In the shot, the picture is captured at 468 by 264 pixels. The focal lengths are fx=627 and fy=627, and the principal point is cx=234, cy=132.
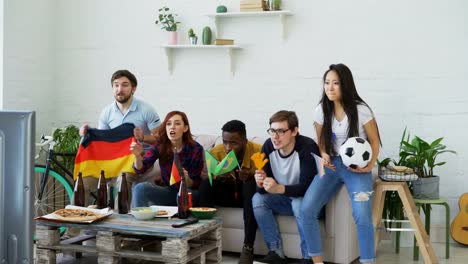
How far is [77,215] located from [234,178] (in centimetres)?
108

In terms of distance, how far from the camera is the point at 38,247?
12.4ft

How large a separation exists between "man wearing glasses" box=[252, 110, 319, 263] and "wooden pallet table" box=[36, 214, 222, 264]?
341 mm

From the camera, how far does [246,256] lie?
4.02 m

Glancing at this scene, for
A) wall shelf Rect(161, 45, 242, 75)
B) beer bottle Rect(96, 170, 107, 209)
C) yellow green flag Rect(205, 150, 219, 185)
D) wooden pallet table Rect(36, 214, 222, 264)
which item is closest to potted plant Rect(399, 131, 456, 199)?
yellow green flag Rect(205, 150, 219, 185)

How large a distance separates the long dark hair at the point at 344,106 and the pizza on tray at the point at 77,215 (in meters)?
1.45

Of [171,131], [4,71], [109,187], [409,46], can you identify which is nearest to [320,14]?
[409,46]

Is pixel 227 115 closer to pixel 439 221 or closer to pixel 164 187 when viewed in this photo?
pixel 164 187

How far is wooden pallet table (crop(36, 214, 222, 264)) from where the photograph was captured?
11.3 ft

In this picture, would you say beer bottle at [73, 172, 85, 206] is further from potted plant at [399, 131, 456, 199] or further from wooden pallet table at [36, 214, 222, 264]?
potted plant at [399, 131, 456, 199]

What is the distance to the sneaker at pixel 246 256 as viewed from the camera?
401 centimetres

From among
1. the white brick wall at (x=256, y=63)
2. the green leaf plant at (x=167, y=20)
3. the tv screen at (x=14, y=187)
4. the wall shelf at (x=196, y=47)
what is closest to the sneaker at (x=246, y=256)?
Result: the white brick wall at (x=256, y=63)

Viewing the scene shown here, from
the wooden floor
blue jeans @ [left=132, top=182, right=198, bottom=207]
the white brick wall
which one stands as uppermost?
the white brick wall

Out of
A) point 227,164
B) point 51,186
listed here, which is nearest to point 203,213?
point 227,164

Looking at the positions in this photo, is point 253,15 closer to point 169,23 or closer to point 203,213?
point 169,23
